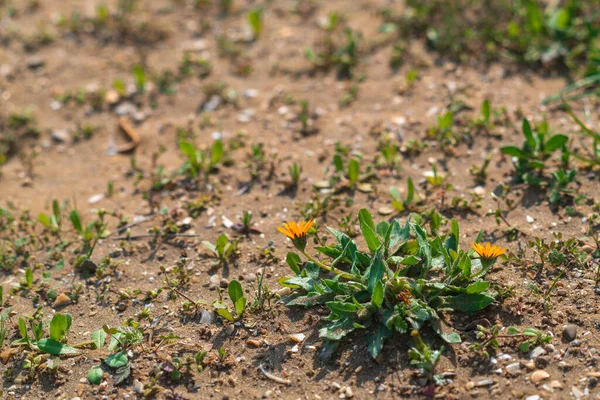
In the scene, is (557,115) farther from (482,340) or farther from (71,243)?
(71,243)

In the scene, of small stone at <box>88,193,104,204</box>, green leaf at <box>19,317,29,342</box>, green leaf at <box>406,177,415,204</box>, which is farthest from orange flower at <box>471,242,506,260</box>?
small stone at <box>88,193,104,204</box>

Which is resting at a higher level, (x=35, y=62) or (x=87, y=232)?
(x=35, y=62)

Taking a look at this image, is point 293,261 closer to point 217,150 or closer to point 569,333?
point 217,150

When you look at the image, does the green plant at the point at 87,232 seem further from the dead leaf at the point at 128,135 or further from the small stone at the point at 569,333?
the small stone at the point at 569,333

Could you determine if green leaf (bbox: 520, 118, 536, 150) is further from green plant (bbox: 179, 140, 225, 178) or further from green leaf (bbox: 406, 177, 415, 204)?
green plant (bbox: 179, 140, 225, 178)

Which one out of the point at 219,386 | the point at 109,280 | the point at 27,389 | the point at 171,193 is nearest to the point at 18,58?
the point at 171,193

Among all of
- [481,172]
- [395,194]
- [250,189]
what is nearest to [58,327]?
[250,189]

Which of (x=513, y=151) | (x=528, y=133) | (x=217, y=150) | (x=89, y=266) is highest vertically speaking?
(x=528, y=133)
